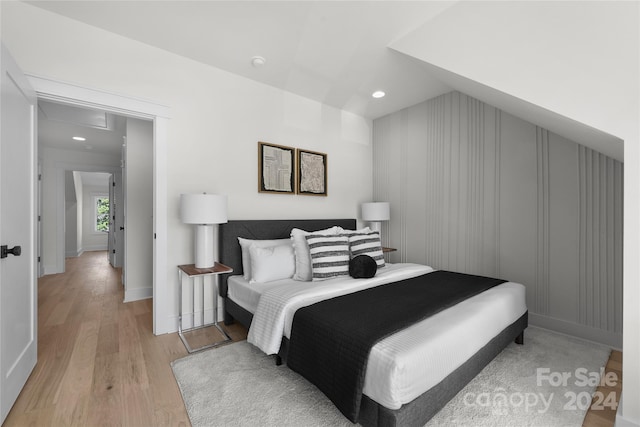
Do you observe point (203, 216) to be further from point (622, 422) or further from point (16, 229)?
point (622, 422)

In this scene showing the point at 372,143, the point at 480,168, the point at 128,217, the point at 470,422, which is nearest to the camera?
the point at 470,422

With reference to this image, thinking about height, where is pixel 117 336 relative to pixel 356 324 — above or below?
below

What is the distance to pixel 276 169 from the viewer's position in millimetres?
3367

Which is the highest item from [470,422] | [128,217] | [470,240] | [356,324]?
[128,217]

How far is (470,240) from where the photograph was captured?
10.9 feet

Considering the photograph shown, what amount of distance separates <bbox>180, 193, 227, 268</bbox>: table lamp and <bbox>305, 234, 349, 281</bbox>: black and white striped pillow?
0.88 meters

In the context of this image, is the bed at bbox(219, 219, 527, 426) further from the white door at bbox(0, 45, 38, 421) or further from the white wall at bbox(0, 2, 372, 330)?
the white door at bbox(0, 45, 38, 421)

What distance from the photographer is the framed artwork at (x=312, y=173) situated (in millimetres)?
3592

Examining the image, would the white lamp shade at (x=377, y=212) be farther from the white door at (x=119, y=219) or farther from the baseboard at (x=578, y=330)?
the white door at (x=119, y=219)

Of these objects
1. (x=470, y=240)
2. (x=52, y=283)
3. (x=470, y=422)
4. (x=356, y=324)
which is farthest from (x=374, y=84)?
(x=52, y=283)

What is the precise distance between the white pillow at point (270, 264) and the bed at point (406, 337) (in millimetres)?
73

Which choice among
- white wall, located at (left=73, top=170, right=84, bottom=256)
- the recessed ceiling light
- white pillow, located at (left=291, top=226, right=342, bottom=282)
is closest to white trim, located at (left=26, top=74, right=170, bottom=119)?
the recessed ceiling light

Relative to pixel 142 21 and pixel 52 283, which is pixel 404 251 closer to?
pixel 142 21

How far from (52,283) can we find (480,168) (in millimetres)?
6450
